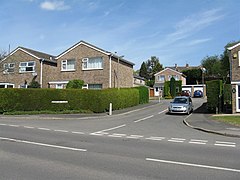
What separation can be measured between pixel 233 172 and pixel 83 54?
101ft

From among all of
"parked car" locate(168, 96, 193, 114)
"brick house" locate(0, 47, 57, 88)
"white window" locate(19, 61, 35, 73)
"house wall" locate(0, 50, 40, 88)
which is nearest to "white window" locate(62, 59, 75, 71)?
"brick house" locate(0, 47, 57, 88)

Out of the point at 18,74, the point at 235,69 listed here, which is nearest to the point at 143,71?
the point at 18,74

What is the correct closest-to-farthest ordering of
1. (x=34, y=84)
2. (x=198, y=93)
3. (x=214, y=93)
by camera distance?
(x=214, y=93) < (x=34, y=84) < (x=198, y=93)

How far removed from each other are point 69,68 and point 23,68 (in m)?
7.00

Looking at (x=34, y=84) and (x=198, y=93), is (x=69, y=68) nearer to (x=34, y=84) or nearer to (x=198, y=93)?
(x=34, y=84)

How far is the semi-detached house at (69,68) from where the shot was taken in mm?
34500

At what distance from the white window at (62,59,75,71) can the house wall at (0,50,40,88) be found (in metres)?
3.54

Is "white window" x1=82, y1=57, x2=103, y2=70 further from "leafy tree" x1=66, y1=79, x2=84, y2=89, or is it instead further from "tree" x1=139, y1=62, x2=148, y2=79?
"tree" x1=139, y1=62, x2=148, y2=79

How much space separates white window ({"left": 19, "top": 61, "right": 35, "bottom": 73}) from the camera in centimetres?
3756

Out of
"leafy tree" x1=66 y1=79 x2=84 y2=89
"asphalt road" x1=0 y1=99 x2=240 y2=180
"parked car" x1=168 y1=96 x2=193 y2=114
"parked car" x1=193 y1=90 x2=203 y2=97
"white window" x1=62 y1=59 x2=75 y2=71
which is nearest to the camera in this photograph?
"asphalt road" x1=0 y1=99 x2=240 y2=180

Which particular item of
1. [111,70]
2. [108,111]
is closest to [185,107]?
[108,111]

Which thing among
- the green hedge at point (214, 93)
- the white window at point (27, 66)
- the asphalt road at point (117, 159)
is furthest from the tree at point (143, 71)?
the asphalt road at point (117, 159)

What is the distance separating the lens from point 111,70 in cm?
3412

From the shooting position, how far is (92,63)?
35156 mm
